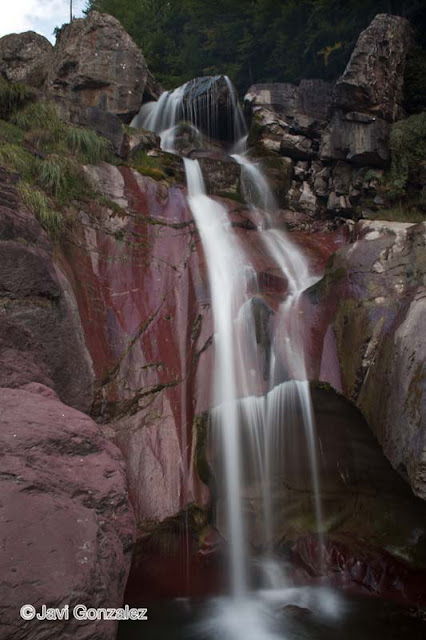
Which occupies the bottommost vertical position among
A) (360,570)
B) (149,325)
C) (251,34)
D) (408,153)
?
(360,570)

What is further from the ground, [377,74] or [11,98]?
[377,74]

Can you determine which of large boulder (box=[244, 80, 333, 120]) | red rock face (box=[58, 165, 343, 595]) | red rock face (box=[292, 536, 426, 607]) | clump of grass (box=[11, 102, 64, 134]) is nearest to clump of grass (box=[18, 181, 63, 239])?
red rock face (box=[58, 165, 343, 595])

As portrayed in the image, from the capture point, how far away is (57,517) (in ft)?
11.1

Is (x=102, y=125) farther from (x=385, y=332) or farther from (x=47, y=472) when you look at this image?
(x=47, y=472)

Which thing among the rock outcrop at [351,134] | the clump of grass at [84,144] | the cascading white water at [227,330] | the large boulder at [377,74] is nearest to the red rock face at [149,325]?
the cascading white water at [227,330]

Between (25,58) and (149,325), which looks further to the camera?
(25,58)

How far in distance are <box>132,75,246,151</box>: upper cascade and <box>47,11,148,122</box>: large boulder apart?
24.8 inches

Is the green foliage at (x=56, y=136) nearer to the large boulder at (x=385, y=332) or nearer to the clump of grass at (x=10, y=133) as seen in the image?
the clump of grass at (x=10, y=133)

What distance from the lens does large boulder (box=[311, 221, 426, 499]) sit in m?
5.16

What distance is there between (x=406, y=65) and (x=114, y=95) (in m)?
8.09

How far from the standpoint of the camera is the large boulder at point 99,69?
13812mm

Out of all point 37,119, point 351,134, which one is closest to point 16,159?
point 37,119

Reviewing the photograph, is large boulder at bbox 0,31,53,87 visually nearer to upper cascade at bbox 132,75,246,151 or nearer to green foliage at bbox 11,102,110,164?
upper cascade at bbox 132,75,246,151

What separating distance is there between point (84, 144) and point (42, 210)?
8.39ft
